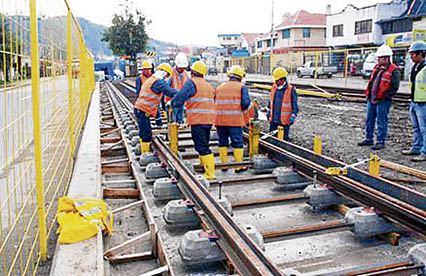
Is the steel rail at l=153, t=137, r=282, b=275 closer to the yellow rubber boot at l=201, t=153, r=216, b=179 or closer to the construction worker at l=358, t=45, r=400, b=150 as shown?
the yellow rubber boot at l=201, t=153, r=216, b=179

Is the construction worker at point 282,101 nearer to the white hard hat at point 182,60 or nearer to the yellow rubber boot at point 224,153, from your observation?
the yellow rubber boot at point 224,153

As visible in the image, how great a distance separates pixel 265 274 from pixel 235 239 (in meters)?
0.59

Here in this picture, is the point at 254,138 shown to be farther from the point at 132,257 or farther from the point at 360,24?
the point at 360,24

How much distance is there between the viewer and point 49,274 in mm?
3289

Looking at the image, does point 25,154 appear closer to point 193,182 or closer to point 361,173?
point 193,182

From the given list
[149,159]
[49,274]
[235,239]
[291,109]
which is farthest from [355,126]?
[49,274]

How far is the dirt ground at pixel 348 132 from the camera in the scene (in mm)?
7716

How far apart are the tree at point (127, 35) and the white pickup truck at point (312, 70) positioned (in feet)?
94.1

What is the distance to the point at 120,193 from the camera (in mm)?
5652

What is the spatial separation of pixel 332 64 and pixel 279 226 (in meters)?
29.6

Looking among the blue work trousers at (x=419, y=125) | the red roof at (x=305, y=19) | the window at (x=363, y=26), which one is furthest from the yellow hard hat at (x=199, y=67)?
the red roof at (x=305, y=19)

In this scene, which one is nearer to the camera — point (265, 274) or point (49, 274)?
A: point (265, 274)

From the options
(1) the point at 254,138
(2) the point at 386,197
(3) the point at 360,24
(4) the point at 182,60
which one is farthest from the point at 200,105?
(3) the point at 360,24

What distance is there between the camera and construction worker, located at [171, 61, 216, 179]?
6.17 meters
